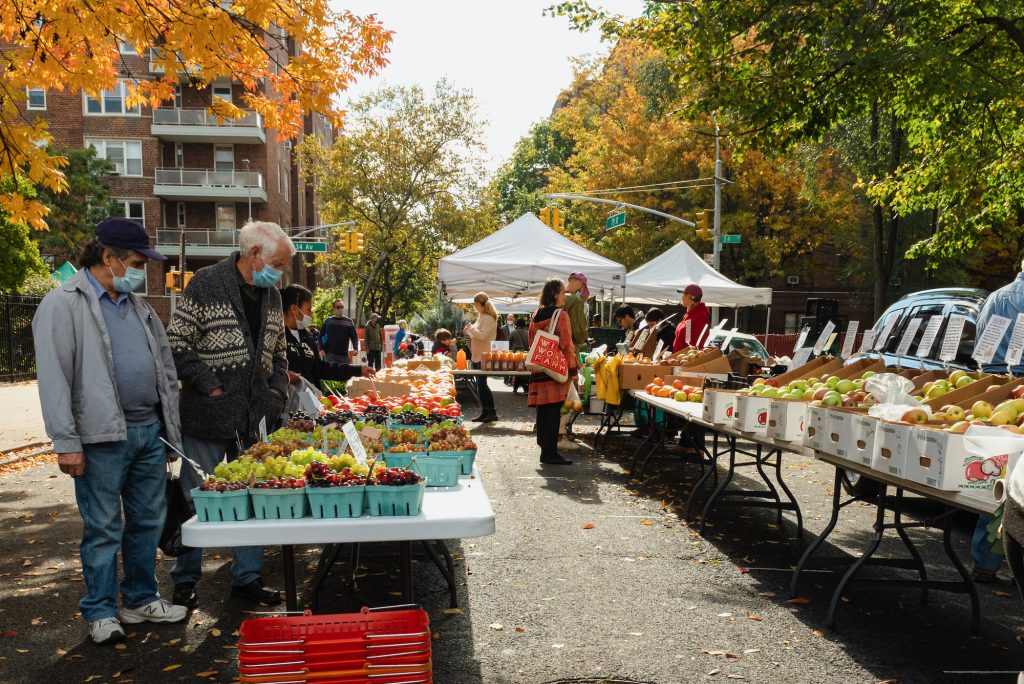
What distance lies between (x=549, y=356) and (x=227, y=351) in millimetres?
5881

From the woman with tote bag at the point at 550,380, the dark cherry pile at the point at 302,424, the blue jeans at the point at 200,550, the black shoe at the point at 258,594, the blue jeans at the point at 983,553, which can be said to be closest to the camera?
the dark cherry pile at the point at 302,424

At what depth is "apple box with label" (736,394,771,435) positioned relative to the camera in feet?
20.9

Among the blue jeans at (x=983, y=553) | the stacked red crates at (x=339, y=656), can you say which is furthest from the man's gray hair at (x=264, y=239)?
the blue jeans at (x=983, y=553)

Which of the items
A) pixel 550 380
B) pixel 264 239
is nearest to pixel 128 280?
pixel 264 239

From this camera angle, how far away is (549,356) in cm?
1059

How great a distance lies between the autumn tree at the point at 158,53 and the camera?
8523 mm

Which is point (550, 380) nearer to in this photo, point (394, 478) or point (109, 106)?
point (394, 478)

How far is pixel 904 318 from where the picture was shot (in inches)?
436

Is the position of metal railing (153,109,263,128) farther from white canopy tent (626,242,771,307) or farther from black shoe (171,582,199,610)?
black shoe (171,582,199,610)

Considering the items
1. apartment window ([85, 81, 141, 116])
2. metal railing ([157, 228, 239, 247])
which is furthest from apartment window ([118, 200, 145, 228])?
apartment window ([85, 81, 141, 116])

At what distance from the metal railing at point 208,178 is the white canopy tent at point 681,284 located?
2847cm

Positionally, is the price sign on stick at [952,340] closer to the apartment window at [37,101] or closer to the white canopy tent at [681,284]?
the white canopy tent at [681,284]

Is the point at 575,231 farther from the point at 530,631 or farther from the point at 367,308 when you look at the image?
the point at 530,631

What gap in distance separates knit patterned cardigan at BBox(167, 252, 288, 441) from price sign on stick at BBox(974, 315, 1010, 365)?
16.3 ft
